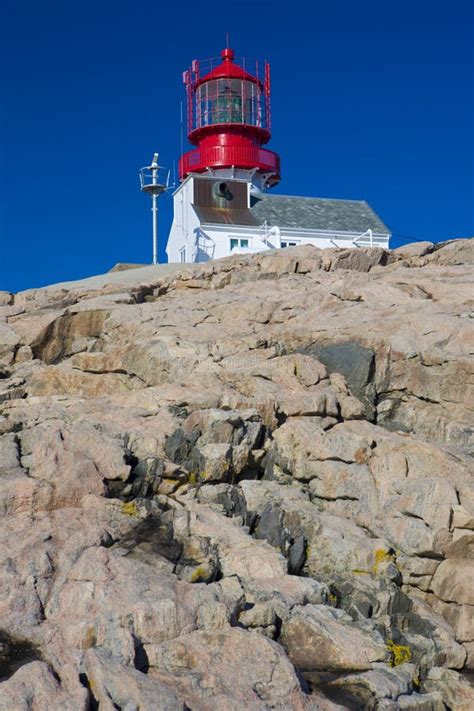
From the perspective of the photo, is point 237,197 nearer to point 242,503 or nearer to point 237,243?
point 237,243

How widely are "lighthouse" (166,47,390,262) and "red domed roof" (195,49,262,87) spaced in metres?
0.06

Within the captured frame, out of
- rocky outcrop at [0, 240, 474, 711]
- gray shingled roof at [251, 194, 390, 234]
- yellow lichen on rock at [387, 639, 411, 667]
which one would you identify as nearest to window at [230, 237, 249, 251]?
gray shingled roof at [251, 194, 390, 234]

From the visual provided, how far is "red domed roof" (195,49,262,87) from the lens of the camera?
54.4 metres

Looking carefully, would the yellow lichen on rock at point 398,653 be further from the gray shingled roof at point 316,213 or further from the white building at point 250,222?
the gray shingled roof at point 316,213

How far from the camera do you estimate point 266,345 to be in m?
20.4

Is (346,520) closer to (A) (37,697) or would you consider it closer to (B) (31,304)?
(A) (37,697)

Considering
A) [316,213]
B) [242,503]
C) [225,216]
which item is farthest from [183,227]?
[242,503]

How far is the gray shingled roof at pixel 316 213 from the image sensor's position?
161 feet

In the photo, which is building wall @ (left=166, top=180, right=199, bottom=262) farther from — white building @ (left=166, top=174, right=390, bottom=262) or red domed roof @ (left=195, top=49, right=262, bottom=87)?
red domed roof @ (left=195, top=49, right=262, bottom=87)

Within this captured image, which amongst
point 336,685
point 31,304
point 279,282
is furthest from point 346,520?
point 31,304

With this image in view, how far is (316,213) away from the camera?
50594mm

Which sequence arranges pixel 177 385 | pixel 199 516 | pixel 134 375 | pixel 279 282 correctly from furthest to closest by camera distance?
pixel 279 282 < pixel 134 375 < pixel 177 385 < pixel 199 516

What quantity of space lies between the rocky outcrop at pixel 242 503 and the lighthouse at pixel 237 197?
80.8 feet

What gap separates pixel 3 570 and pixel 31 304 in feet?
48.6
